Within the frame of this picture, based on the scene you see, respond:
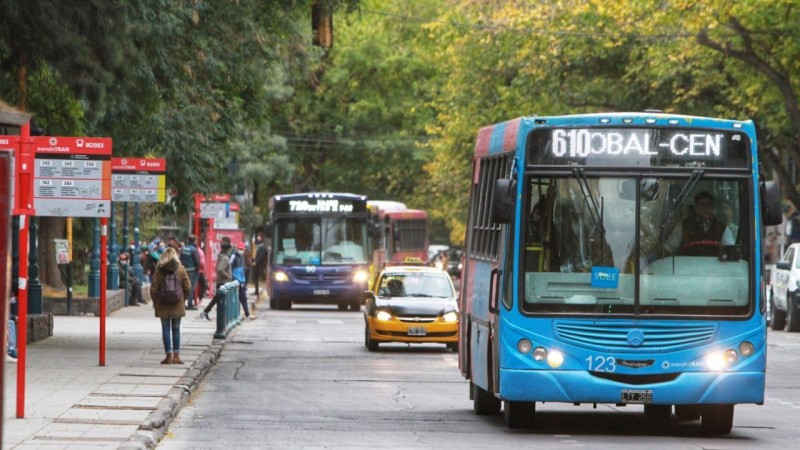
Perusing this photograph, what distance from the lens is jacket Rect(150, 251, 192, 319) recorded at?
22.7 meters

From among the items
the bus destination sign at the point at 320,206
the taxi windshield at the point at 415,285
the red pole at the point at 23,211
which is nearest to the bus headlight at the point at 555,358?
the red pole at the point at 23,211

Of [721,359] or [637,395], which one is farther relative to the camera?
[721,359]

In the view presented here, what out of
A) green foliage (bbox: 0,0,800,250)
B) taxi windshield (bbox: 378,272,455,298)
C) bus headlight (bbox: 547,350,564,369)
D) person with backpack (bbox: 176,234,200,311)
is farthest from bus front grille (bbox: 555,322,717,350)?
person with backpack (bbox: 176,234,200,311)

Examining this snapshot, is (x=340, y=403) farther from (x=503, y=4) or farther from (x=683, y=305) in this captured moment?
(x=503, y=4)

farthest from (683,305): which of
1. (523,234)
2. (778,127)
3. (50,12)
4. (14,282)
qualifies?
(778,127)

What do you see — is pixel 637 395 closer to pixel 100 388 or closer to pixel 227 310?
pixel 100 388

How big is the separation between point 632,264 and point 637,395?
45.4 inches

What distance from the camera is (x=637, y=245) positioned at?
15.3 m

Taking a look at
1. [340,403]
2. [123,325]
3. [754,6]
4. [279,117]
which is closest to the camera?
[340,403]

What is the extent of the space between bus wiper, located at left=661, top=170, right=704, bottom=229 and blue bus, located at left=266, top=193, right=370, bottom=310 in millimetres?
32374

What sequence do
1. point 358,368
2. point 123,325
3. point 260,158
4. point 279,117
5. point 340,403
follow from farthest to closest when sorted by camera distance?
1. point 279,117
2. point 260,158
3. point 123,325
4. point 358,368
5. point 340,403

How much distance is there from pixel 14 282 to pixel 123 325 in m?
8.24

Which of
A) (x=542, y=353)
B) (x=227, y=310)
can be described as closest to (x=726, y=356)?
(x=542, y=353)

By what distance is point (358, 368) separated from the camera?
25.1 meters
